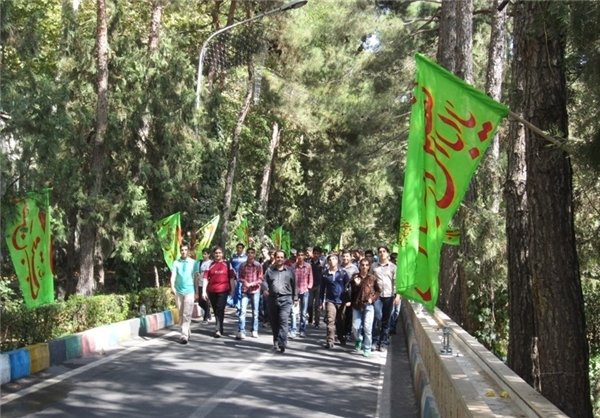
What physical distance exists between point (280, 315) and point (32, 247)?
4.61 meters

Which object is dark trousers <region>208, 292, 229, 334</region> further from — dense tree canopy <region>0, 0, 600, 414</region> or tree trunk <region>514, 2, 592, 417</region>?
tree trunk <region>514, 2, 592, 417</region>

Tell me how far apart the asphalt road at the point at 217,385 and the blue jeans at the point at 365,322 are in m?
0.31

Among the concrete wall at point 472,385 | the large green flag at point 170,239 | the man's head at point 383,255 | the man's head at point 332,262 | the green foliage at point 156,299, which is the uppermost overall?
the large green flag at point 170,239

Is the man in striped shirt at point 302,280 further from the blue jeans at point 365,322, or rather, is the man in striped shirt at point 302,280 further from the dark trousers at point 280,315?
the blue jeans at point 365,322

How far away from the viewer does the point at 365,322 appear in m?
13.8

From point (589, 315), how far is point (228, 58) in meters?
16.0

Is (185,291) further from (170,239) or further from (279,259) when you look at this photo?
(170,239)

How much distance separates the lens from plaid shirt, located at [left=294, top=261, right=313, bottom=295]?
665 inches

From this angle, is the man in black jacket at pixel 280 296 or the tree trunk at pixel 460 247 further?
the tree trunk at pixel 460 247

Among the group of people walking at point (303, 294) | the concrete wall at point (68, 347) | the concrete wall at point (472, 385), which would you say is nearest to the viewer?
the concrete wall at point (472, 385)

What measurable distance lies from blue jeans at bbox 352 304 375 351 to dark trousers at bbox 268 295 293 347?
46.2 inches

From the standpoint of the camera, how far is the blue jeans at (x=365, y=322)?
1362 centimetres

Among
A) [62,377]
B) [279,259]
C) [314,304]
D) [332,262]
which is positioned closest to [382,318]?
[332,262]

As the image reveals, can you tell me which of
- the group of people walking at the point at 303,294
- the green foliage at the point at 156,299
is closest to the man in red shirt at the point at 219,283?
the group of people walking at the point at 303,294
